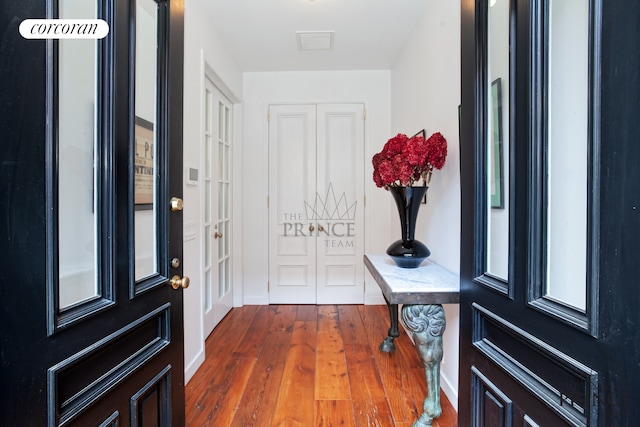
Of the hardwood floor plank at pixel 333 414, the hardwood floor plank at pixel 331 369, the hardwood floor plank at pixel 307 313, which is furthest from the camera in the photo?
the hardwood floor plank at pixel 307 313

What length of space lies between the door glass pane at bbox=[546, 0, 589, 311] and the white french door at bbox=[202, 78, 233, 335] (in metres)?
2.22

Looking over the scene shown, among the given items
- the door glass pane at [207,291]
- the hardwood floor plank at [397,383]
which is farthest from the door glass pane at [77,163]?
the door glass pane at [207,291]

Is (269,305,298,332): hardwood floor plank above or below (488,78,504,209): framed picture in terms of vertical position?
below

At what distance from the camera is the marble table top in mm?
1469

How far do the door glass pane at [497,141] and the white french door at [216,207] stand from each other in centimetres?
203

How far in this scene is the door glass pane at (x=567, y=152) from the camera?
0.67 m

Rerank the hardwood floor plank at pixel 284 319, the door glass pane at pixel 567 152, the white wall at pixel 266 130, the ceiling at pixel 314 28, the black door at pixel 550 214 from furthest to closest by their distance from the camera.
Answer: the white wall at pixel 266 130 → the hardwood floor plank at pixel 284 319 → the ceiling at pixel 314 28 → the door glass pane at pixel 567 152 → the black door at pixel 550 214

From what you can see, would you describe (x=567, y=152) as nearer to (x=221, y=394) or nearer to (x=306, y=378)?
(x=306, y=378)

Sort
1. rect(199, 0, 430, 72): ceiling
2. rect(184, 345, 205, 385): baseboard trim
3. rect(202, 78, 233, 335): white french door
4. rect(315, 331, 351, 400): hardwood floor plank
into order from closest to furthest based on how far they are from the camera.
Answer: rect(315, 331, 351, 400): hardwood floor plank, rect(184, 345, 205, 385): baseboard trim, rect(199, 0, 430, 72): ceiling, rect(202, 78, 233, 335): white french door

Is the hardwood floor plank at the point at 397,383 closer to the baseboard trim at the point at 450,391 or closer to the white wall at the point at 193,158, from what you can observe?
the baseboard trim at the point at 450,391

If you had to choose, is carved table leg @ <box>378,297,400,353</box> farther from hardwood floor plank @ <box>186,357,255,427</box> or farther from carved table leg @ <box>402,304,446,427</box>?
hardwood floor plank @ <box>186,357,255,427</box>

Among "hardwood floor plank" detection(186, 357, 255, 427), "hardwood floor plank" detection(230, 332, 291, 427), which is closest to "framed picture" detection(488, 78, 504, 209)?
"hardwood floor plank" detection(230, 332, 291, 427)

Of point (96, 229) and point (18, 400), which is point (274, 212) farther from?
point (18, 400)

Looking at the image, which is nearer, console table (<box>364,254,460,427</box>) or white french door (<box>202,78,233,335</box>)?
console table (<box>364,254,460,427</box>)
